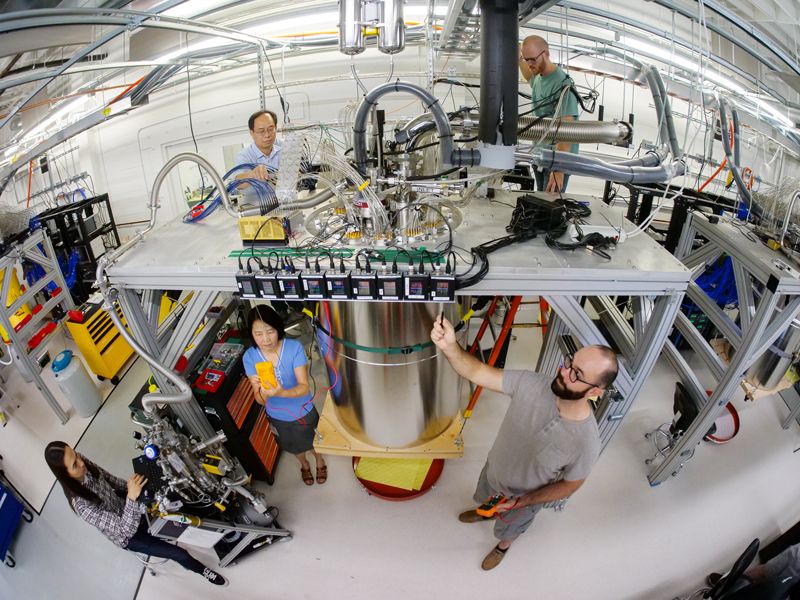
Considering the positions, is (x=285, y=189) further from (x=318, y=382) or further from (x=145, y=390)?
(x=318, y=382)

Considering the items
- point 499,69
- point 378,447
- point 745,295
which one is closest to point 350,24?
point 499,69

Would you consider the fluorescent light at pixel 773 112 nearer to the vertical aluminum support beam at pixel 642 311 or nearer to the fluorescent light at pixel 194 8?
the vertical aluminum support beam at pixel 642 311

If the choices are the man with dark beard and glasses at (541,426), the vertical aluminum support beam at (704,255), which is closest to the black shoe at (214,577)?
the man with dark beard and glasses at (541,426)

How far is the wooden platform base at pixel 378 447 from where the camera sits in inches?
78.7

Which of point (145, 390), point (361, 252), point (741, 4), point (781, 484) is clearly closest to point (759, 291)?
point (781, 484)

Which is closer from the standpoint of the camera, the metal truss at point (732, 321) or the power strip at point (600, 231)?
the power strip at point (600, 231)

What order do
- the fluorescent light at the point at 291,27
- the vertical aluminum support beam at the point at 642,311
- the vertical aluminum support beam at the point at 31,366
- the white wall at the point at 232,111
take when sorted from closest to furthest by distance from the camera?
the vertical aluminum support beam at the point at 642,311 < the vertical aluminum support beam at the point at 31,366 < the fluorescent light at the point at 291,27 < the white wall at the point at 232,111

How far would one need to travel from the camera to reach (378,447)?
2055 mm

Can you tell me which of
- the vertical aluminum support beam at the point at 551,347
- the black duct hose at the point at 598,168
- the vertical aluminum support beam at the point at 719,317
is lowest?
the vertical aluminum support beam at the point at 551,347

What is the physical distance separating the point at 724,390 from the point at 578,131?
1.47 m

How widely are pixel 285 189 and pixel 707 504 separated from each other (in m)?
2.81

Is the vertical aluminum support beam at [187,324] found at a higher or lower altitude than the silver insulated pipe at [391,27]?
lower

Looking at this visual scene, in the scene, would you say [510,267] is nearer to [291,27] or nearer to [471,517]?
[471,517]

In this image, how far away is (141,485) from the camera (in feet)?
5.25
